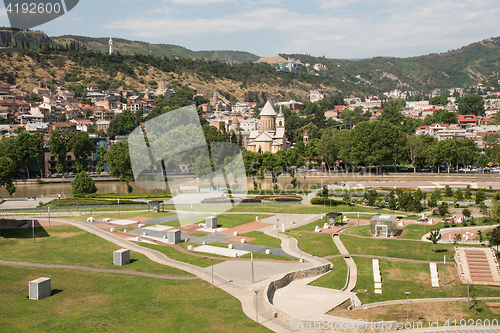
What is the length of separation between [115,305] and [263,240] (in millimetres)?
17223

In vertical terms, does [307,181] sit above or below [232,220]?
above

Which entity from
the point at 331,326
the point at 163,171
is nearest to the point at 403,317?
the point at 331,326

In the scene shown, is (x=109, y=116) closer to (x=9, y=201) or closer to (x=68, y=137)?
(x=68, y=137)

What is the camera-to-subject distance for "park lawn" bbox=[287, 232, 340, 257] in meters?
33.3

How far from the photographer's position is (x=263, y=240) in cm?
3700

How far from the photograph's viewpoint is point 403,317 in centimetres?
2169

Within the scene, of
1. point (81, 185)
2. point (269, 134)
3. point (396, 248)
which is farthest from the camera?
point (269, 134)

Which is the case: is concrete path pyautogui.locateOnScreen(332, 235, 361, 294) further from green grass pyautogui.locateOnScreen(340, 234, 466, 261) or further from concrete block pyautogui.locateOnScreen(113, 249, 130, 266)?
concrete block pyautogui.locateOnScreen(113, 249, 130, 266)

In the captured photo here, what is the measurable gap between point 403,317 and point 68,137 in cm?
7987

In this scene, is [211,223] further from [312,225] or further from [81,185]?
[81,185]

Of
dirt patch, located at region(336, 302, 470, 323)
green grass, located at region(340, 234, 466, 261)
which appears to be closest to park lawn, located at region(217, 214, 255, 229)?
green grass, located at region(340, 234, 466, 261)

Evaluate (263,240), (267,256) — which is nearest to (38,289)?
(267,256)

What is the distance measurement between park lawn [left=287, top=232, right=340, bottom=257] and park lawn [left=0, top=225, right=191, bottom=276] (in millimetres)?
11171

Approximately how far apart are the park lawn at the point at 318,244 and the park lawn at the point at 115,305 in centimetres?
1116
